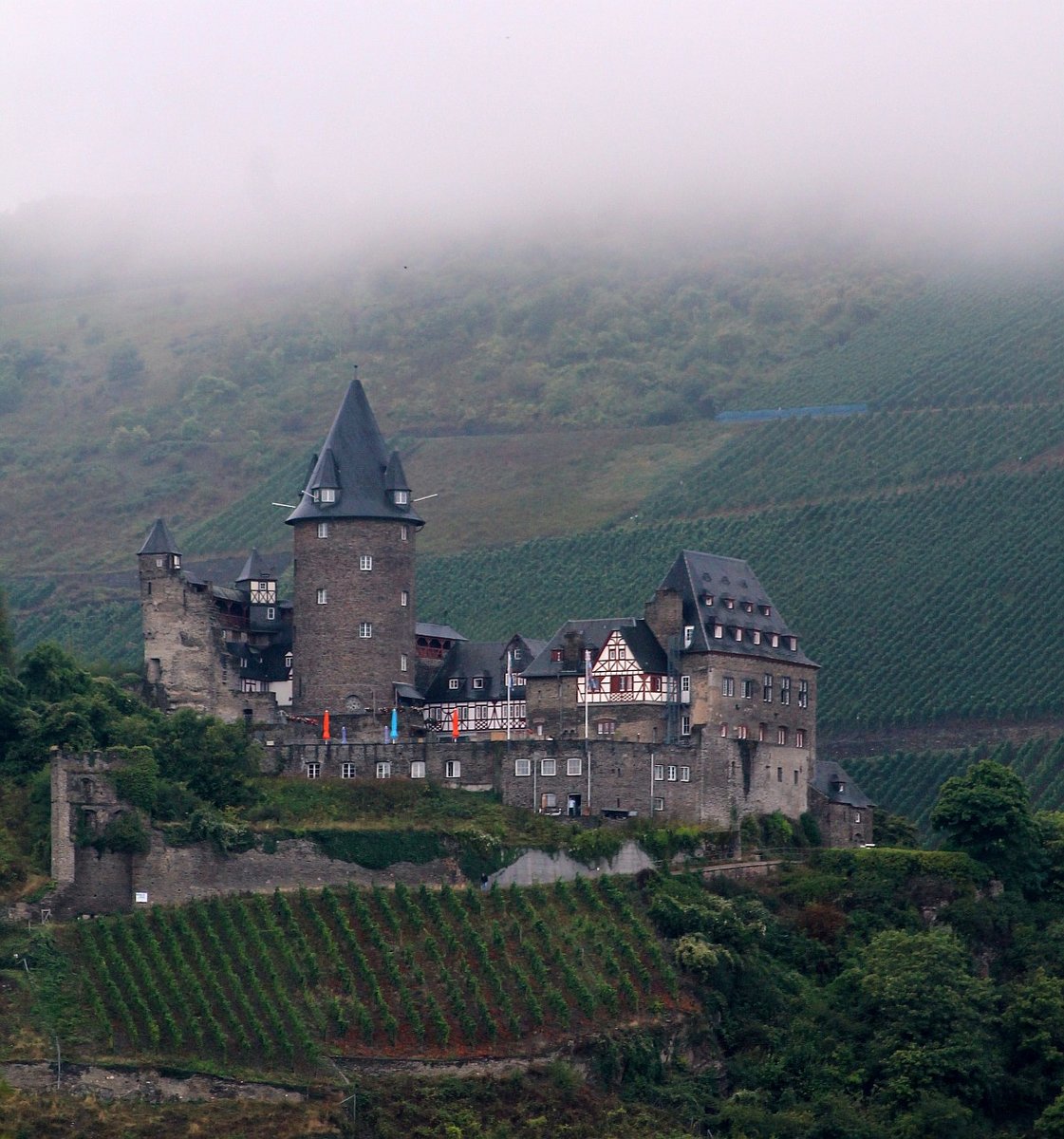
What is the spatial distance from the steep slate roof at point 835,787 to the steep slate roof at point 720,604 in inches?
142

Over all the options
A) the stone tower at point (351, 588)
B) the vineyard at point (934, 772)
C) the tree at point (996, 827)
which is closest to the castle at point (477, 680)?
the stone tower at point (351, 588)

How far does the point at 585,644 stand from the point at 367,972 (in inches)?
689

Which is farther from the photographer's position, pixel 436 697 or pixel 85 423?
pixel 85 423

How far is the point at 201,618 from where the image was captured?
96625mm

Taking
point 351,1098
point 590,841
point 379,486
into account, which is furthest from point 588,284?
point 351,1098

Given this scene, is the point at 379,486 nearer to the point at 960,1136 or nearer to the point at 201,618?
the point at 201,618

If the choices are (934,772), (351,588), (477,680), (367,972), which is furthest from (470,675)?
(934,772)

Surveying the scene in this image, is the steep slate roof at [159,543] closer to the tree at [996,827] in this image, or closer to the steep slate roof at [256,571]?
Answer: the steep slate roof at [256,571]

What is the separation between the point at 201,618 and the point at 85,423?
76745mm

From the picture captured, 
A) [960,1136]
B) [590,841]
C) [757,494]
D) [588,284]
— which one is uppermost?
[588,284]

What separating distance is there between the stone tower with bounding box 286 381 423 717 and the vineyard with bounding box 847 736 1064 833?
2478cm

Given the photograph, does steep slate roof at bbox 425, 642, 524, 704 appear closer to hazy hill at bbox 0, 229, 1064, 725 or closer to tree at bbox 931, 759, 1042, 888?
tree at bbox 931, 759, 1042, 888

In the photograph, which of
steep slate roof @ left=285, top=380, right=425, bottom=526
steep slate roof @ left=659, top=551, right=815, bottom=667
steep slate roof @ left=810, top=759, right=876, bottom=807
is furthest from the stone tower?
steep slate roof @ left=810, top=759, right=876, bottom=807

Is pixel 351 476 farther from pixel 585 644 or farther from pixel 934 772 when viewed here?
pixel 934 772
